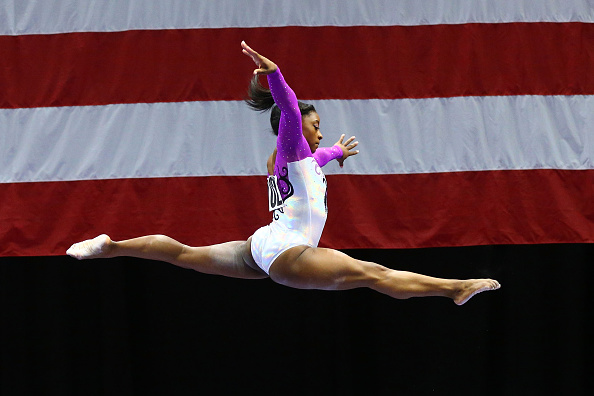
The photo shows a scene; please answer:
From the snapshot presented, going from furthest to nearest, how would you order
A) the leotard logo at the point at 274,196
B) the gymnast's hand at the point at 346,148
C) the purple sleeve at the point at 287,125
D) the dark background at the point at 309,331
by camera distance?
the dark background at the point at 309,331 < the gymnast's hand at the point at 346,148 < the leotard logo at the point at 274,196 < the purple sleeve at the point at 287,125

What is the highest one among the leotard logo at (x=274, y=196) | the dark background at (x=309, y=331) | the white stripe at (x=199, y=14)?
the white stripe at (x=199, y=14)

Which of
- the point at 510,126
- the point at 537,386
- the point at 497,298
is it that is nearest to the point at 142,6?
the point at 510,126

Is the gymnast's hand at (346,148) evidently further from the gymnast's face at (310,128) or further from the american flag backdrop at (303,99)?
Answer: the gymnast's face at (310,128)

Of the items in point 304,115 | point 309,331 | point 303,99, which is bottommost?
point 309,331

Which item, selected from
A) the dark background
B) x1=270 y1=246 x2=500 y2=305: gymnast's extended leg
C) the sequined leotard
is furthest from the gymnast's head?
the dark background

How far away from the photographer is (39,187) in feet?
13.2

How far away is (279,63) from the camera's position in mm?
4078

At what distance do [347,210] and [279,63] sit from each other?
0.84 m

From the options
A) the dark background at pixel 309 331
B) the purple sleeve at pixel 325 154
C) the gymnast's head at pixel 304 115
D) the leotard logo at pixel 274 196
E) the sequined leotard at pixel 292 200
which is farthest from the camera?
the dark background at pixel 309 331

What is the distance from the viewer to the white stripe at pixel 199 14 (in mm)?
4070

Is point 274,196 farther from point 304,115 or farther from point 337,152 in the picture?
point 337,152

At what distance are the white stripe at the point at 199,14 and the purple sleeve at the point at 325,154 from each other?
80 centimetres

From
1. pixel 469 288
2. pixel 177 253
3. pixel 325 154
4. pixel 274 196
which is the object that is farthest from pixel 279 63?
pixel 469 288

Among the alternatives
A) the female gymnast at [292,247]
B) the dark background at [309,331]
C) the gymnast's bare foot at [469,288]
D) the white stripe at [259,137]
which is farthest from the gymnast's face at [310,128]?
the dark background at [309,331]
